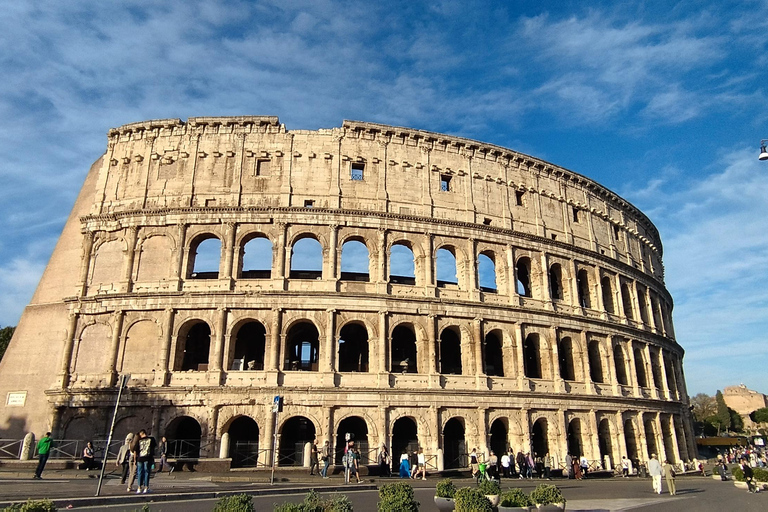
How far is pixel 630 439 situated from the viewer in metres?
31.2

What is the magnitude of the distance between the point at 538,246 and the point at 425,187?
25.4 feet

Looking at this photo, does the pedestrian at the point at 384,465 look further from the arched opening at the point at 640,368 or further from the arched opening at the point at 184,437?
the arched opening at the point at 640,368

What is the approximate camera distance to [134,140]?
29.0m

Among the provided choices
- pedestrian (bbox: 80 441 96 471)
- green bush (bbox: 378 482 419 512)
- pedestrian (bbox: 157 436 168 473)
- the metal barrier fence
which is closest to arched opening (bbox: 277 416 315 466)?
pedestrian (bbox: 157 436 168 473)

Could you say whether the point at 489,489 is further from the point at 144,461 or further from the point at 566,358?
the point at 566,358

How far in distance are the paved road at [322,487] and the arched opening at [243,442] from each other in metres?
4.41

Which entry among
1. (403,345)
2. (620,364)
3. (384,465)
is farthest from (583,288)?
(384,465)

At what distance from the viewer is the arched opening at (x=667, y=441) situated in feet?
107

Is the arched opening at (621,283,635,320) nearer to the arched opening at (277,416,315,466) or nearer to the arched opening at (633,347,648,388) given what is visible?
the arched opening at (633,347,648,388)

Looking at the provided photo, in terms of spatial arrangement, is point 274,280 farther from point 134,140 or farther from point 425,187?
point 134,140

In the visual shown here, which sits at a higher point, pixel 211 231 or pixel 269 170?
pixel 269 170

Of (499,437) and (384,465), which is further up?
(499,437)

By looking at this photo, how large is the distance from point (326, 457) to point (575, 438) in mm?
15649

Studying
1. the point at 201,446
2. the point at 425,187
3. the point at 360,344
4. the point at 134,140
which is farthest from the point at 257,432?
the point at 134,140
